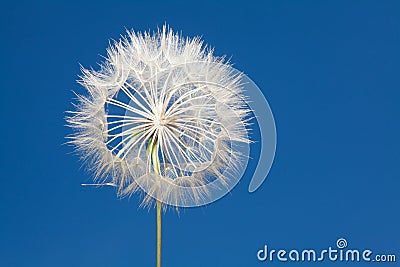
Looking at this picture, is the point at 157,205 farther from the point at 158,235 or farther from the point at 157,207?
the point at 158,235

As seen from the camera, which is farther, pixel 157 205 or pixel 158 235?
pixel 157 205

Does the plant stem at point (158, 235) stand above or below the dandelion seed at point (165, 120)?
below

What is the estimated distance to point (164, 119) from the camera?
428 centimetres

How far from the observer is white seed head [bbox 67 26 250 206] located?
4305mm

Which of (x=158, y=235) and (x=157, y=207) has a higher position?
(x=157, y=207)

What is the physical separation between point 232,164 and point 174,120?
587 mm

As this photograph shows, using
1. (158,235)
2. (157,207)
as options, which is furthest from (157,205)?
(158,235)

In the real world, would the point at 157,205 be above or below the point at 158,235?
above

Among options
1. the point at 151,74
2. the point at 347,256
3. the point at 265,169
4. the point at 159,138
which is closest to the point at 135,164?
the point at 159,138

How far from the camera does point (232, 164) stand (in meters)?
4.45

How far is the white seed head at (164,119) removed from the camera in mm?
4305

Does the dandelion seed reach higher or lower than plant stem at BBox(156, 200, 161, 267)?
higher

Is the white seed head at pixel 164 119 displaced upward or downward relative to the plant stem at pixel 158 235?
upward

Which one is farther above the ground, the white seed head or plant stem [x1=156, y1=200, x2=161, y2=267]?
the white seed head
